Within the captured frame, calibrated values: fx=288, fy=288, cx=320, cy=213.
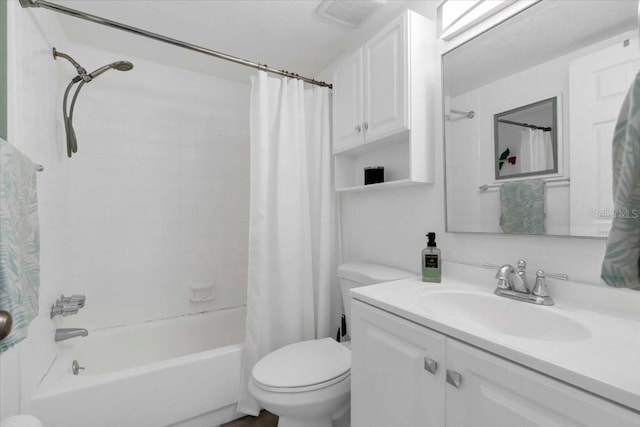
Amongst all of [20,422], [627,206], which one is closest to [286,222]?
[20,422]

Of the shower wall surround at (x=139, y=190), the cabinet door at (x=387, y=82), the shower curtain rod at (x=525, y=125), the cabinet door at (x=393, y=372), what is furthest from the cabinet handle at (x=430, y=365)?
the shower wall surround at (x=139, y=190)

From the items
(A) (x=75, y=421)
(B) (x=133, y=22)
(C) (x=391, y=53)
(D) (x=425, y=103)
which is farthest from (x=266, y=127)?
(A) (x=75, y=421)

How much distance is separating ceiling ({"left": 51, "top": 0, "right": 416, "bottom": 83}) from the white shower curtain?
1.07 feet

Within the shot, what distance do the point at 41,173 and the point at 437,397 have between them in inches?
72.8

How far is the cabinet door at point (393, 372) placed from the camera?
2.54 ft

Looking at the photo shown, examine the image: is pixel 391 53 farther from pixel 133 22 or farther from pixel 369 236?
pixel 133 22

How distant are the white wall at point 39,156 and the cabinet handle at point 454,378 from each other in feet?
4.67

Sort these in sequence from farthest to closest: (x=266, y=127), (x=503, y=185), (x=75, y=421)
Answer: (x=266, y=127) → (x=75, y=421) → (x=503, y=185)

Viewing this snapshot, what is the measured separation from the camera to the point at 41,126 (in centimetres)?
140

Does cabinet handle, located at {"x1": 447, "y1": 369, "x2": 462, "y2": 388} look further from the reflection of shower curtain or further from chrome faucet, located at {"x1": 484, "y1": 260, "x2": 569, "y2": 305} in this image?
the reflection of shower curtain

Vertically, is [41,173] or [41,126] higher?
[41,126]

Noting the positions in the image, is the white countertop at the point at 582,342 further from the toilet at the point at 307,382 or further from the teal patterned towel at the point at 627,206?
the toilet at the point at 307,382

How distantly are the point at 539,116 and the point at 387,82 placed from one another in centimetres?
67

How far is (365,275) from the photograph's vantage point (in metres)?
1.50
